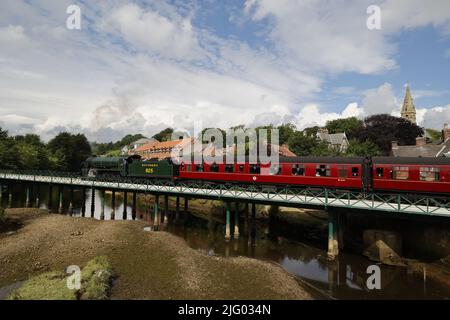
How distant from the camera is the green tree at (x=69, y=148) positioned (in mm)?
72688

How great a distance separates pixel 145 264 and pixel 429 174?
20.5 meters

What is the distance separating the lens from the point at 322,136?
7288cm

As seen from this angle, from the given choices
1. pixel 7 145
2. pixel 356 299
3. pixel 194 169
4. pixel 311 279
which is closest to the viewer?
pixel 356 299

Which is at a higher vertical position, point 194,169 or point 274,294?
point 194,169

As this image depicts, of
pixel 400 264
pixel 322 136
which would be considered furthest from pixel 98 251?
pixel 322 136

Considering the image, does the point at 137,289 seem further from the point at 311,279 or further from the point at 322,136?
the point at 322,136

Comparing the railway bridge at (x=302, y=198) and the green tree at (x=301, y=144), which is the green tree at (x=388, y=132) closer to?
the green tree at (x=301, y=144)

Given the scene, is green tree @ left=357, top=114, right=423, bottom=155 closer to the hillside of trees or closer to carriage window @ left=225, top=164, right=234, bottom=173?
the hillside of trees

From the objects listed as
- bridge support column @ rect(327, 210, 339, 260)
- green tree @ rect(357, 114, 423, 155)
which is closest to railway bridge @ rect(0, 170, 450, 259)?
bridge support column @ rect(327, 210, 339, 260)

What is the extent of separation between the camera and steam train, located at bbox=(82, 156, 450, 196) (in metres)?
20.2

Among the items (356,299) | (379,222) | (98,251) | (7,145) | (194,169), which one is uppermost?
(7,145)

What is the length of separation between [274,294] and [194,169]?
17782 mm

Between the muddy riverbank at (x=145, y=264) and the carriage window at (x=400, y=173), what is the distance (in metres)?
11.1
